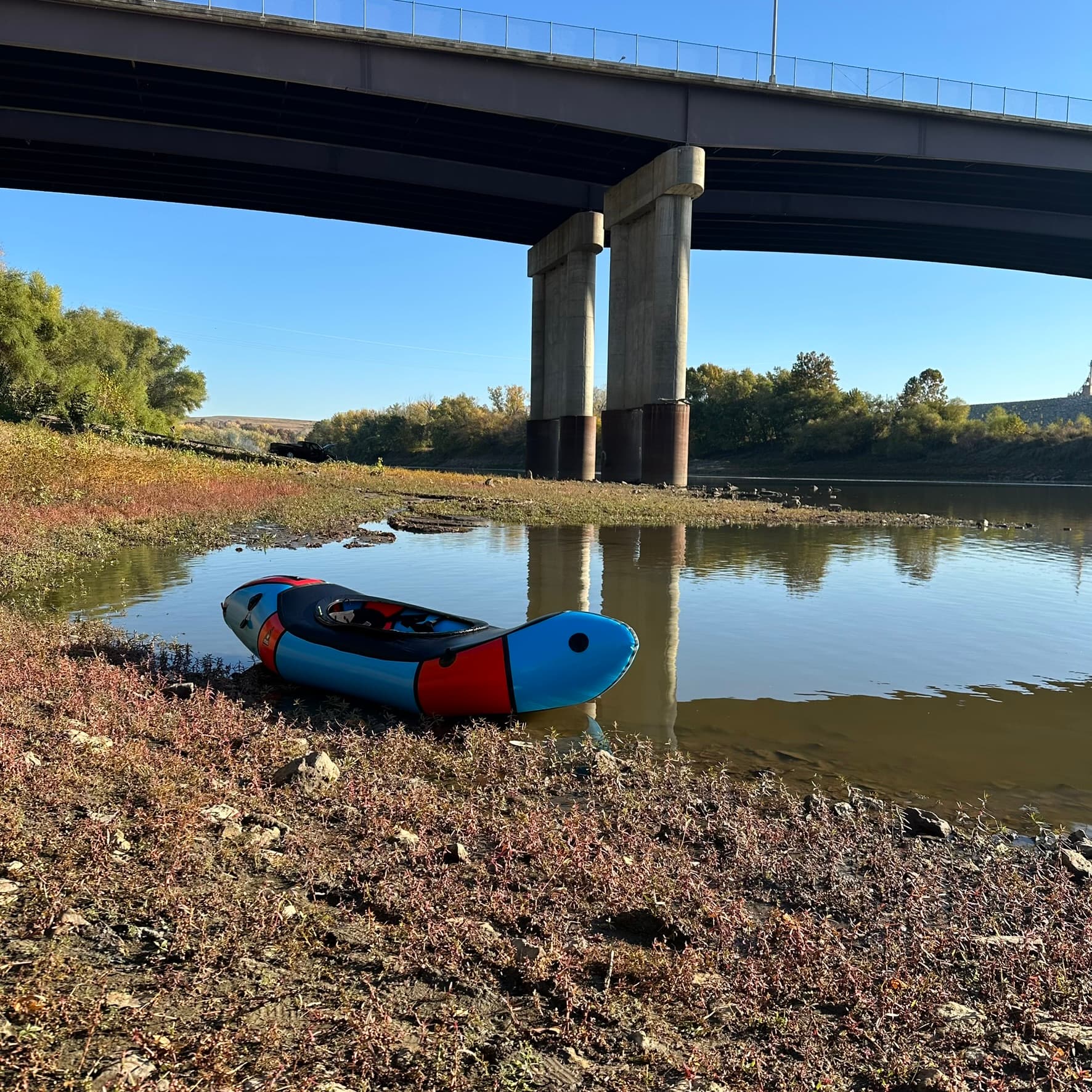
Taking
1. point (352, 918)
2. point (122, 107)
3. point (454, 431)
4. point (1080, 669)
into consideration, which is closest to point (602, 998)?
point (352, 918)

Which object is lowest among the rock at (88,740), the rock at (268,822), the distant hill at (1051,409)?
the rock at (268,822)

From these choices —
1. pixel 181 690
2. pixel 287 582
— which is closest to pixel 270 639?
pixel 287 582

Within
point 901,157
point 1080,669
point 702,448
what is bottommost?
point 1080,669

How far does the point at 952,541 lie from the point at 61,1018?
2286 cm

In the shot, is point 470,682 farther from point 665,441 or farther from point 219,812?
point 665,441

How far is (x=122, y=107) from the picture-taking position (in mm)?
30922

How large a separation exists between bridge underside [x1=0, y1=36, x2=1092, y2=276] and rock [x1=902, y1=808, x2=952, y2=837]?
30.2m

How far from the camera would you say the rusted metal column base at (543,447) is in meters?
45.8

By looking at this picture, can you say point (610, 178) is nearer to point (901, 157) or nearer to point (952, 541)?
point (901, 157)

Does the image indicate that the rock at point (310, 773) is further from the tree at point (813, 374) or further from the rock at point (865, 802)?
the tree at point (813, 374)

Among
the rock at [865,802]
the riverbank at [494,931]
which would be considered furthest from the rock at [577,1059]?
the rock at [865,802]

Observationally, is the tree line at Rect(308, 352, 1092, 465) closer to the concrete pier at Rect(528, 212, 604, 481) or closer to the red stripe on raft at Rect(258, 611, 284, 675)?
the concrete pier at Rect(528, 212, 604, 481)

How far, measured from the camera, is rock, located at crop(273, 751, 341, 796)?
4.70m

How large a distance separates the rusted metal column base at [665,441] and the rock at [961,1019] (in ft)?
109
